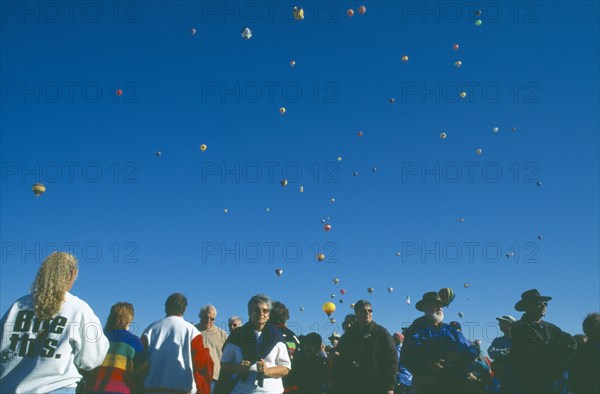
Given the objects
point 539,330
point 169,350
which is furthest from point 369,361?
point 169,350

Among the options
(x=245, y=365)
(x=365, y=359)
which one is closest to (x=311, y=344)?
(x=365, y=359)

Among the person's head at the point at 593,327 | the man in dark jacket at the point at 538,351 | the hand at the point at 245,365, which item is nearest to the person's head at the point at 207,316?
the hand at the point at 245,365

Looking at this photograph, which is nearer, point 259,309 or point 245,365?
point 245,365

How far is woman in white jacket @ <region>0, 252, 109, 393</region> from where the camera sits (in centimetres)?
407

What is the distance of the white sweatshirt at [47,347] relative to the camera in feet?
13.3

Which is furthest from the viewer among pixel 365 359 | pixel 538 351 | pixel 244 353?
pixel 365 359

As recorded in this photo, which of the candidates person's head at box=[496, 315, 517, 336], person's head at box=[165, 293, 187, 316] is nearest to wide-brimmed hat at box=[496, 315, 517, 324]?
person's head at box=[496, 315, 517, 336]

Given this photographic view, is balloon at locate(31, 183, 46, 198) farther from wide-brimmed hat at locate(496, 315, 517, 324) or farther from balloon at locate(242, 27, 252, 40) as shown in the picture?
wide-brimmed hat at locate(496, 315, 517, 324)

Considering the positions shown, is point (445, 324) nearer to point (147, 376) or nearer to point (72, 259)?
point (147, 376)

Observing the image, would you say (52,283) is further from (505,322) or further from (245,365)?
(505,322)

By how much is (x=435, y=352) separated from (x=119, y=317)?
149 inches

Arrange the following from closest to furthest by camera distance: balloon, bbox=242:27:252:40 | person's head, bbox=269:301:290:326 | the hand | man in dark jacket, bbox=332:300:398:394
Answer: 1. the hand
2. man in dark jacket, bbox=332:300:398:394
3. person's head, bbox=269:301:290:326
4. balloon, bbox=242:27:252:40

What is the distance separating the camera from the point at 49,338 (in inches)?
164

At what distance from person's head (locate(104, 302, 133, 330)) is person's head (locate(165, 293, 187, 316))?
0.44 metres
